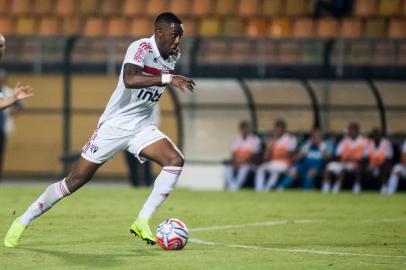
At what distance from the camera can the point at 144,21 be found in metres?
26.8

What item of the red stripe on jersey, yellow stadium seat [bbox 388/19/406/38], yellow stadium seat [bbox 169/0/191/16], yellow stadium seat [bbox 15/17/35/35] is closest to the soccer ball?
the red stripe on jersey

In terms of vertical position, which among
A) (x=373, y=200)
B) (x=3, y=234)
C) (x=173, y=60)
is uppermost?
(x=173, y=60)

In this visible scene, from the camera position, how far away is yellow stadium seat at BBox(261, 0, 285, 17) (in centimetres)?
2656

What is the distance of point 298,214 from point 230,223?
1.83 metres

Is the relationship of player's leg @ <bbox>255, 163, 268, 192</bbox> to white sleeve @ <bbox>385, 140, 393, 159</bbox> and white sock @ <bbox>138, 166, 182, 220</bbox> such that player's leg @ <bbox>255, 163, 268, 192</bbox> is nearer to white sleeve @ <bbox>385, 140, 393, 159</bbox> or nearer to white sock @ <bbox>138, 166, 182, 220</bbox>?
white sleeve @ <bbox>385, 140, 393, 159</bbox>

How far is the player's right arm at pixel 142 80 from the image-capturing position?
10164mm

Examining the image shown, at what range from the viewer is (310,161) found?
22.0 meters

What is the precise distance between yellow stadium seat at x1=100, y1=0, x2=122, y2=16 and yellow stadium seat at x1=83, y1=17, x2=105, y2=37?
0.52 m

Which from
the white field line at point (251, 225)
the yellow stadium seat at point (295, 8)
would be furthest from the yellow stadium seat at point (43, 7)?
the white field line at point (251, 225)

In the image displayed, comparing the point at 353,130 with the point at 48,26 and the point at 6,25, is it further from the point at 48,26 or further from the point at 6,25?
the point at 6,25

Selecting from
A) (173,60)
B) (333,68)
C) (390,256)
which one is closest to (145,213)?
(173,60)

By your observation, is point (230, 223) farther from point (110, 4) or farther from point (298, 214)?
point (110, 4)

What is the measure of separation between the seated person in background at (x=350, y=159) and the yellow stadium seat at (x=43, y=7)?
31.1 feet

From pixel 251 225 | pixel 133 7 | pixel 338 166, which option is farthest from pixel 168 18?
pixel 133 7
